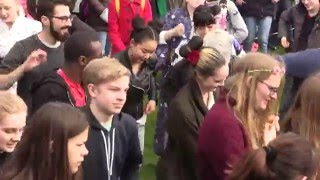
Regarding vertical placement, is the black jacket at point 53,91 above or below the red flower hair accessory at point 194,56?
below

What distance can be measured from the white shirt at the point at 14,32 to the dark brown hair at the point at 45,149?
2.79 metres

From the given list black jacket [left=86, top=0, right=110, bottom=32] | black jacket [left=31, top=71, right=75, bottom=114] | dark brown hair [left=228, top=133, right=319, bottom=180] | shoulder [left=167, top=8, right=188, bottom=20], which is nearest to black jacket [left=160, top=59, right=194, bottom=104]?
shoulder [left=167, top=8, right=188, bottom=20]

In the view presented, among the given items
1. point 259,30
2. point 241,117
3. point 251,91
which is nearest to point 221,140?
point 241,117

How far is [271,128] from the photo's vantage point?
418 cm

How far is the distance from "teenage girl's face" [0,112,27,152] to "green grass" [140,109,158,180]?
3.24 metres

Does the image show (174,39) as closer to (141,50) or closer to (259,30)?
(141,50)

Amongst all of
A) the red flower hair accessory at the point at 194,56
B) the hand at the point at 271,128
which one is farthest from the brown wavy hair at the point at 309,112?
the red flower hair accessory at the point at 194,56

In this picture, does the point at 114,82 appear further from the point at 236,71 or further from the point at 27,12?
the point at 27,12

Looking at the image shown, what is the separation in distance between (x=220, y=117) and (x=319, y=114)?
50 cm

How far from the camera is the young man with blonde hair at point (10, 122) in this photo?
12.3 ft

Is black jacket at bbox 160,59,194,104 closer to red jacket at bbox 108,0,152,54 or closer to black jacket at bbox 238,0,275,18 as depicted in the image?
red jacket at bbox 108,0,152,54

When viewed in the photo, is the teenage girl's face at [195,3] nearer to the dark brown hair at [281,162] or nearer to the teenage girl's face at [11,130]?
the teenage girl's face at [11,130]

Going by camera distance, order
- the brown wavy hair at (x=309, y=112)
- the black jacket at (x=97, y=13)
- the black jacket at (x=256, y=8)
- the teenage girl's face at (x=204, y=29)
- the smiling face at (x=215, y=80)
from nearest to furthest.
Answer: the brown wavy hair at (x=309, y=112) < the smiling face at (x=215, y=80) < the teenage girl's face at (x=204, y=29) < the black jacket at (x=97, y=13) < the black jacket at (x=256, y=8)

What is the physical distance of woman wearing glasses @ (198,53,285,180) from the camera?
4027 millimetres
